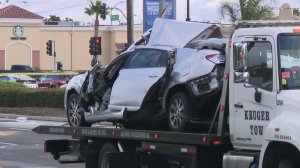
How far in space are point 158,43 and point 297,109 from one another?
471 centimetres

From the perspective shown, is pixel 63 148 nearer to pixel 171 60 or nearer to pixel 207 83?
pixel 171 60

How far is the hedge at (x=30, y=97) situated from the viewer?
3675cm

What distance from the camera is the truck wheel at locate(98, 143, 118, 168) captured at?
13436 millimetres

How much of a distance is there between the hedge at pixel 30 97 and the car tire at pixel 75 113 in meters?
20.7

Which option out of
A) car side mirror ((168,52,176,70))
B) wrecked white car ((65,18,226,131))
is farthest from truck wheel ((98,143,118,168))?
car side mirror ((168,52,176,70))

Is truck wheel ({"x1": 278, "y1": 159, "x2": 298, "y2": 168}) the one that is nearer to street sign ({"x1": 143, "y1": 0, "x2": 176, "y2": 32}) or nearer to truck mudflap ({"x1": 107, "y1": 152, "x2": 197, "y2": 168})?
truck mudflap ({"x1": 107, "y1": 152, "x2": 197, "y2": 168})

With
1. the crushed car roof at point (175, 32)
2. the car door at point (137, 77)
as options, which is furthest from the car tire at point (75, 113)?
the crushed car roof at point (175, 32)

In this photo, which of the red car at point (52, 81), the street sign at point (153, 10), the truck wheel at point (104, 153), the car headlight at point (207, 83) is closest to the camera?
the car headlight at point (207, 83)

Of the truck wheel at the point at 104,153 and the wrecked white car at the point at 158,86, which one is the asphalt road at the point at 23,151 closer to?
the wrecked white car at the point at 158,86

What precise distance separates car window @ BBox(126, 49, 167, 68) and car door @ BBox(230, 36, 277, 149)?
2.67 meters

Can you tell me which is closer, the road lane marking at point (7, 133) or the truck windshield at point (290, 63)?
A: the truck windshield at point (290, 63)

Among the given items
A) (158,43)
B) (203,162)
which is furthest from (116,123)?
(203,162)

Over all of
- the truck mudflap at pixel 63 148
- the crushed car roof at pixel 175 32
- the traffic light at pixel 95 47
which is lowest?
the truck mudflap at pixel 63 148

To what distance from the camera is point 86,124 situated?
1486cm
